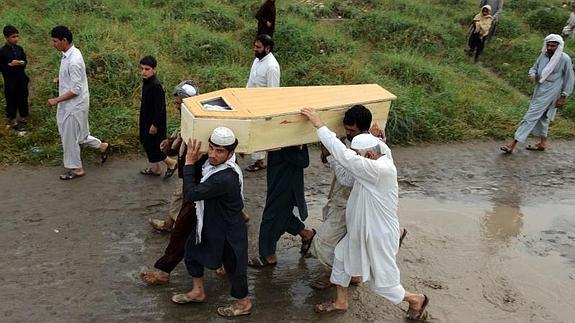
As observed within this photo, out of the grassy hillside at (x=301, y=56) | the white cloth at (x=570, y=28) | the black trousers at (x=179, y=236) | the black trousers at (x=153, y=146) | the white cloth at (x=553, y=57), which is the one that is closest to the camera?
the black trousers at (x=179, y=236)

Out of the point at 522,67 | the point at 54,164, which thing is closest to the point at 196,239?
the point at 54,164

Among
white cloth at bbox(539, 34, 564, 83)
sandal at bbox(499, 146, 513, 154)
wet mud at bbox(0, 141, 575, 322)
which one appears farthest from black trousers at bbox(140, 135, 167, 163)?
white cloth at bbox(539, 34, 564, 83)

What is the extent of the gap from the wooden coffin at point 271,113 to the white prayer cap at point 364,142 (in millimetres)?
443

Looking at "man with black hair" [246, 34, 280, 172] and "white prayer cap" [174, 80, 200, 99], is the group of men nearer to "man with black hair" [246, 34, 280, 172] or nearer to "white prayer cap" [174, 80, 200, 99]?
"white prayer cap" [174, 80, 200, 99]

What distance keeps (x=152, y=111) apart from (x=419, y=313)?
3.18m

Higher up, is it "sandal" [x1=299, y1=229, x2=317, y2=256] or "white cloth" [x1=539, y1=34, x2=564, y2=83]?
"white cloth" [x1=539, y1=34, x2=564, y2=83]

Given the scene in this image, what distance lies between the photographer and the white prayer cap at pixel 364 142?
11.9 feet

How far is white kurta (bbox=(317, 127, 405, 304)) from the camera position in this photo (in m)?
3.57

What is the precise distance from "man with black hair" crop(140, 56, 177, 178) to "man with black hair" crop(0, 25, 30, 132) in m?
2.09

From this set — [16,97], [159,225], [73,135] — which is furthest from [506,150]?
[16,97]

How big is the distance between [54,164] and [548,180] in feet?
19.3

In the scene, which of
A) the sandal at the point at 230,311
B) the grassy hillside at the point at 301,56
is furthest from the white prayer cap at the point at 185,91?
the grassy hillside at the point at 301,56

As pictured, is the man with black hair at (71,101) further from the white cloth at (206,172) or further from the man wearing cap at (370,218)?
the man wearing cap at (370,218)

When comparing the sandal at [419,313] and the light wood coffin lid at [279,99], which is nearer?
the light wood coffin lid at [279,99]
